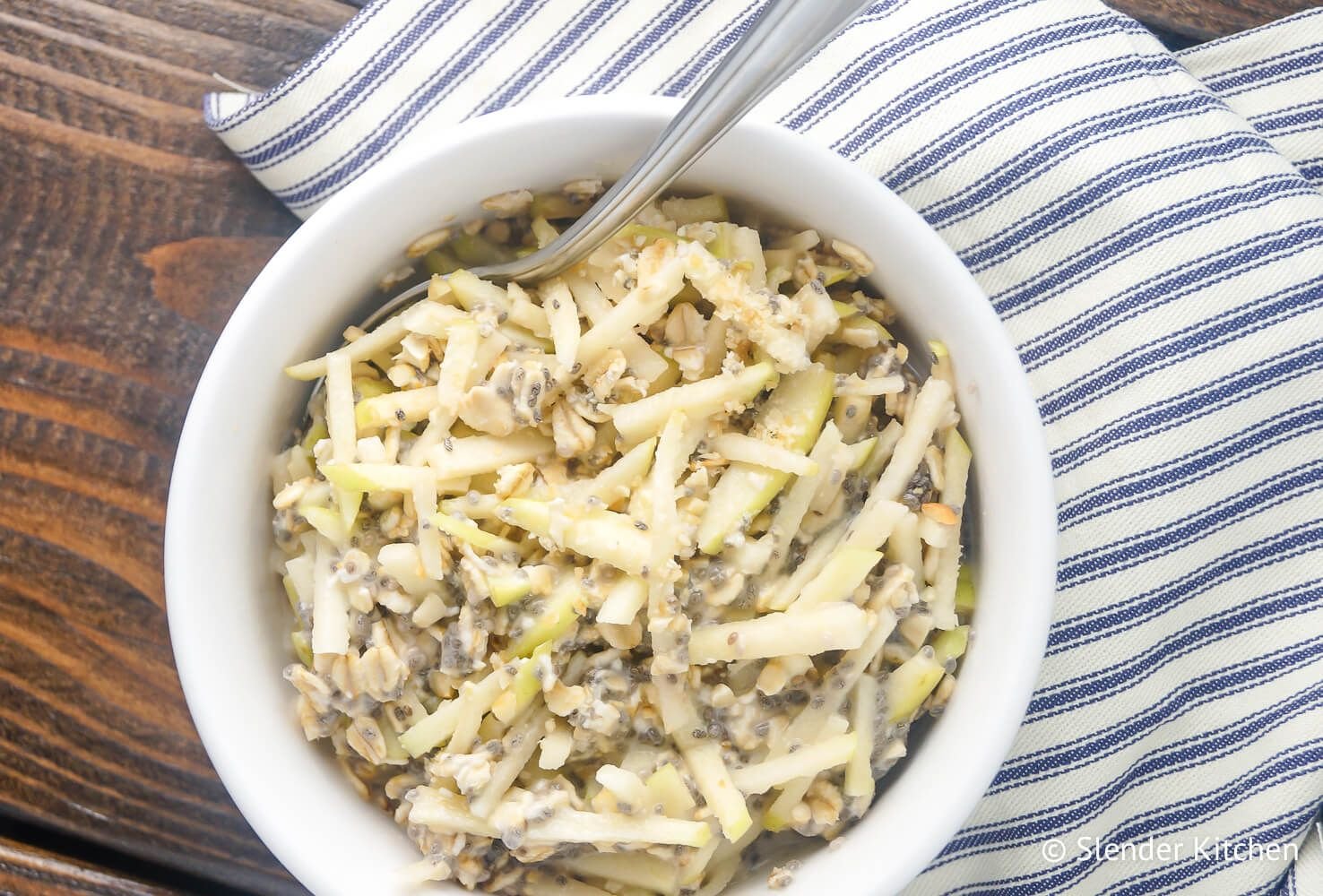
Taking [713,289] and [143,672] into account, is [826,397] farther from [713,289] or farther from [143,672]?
[143,672]

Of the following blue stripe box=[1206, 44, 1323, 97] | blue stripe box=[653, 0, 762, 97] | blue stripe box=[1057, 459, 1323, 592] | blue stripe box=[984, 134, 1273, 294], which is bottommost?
blue stripe box=[1057, 459, 1323, 592]

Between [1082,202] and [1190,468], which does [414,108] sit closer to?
[1082,202]

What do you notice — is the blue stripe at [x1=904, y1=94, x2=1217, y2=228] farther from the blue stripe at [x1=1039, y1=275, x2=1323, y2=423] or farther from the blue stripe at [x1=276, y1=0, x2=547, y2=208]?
the blue stripe at [x1=276, y1=0, x2=547, y2=208]

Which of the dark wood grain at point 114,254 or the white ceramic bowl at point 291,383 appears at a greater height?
the dark wood grain at point 114,254

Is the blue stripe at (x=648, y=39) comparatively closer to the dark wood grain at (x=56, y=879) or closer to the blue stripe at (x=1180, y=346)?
the blue stripe at (x=1180, y=346)

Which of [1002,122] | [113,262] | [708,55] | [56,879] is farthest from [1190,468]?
[56,879]

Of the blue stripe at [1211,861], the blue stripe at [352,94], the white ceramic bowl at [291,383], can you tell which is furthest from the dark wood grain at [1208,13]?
the blue stripe at [1211,861]

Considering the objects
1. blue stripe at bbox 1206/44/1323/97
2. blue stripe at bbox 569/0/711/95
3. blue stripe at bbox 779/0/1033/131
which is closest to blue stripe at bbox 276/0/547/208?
blue stripe at bbox 569/0/711/95

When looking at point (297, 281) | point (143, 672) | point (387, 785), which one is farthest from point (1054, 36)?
point (143, 672)
